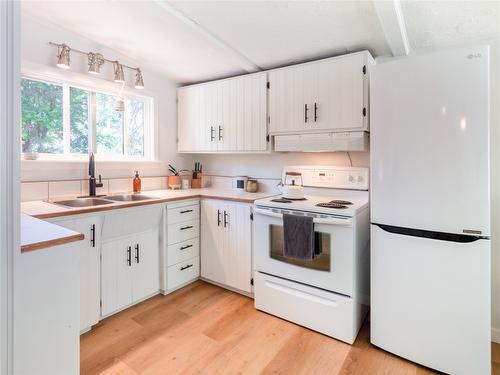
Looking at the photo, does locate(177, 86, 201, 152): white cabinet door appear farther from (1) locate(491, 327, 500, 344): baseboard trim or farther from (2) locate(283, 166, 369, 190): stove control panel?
(1) locate(491, 327, 500, 344): baseboard trim

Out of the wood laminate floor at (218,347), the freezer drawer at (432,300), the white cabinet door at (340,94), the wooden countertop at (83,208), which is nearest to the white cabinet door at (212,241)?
the wooden countertop at (83,208)

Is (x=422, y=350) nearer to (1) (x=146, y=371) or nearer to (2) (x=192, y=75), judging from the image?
(1) (x=146, y=371)

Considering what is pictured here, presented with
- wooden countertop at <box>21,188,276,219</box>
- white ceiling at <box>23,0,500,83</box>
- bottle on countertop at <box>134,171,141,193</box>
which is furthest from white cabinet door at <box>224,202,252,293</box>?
white ceiling at <box>23,0,500,83</box>

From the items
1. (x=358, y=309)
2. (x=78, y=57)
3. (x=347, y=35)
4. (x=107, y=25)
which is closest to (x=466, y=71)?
(x=347, y=35)

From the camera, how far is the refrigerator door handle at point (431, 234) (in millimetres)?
1538

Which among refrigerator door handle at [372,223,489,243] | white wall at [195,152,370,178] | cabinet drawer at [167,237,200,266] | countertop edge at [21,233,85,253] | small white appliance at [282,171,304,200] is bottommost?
cabinet drawer at [167,237,200,266]

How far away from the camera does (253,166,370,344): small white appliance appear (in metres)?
1.92

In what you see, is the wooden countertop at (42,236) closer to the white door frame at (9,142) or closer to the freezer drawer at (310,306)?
the white door frame at (9,142)

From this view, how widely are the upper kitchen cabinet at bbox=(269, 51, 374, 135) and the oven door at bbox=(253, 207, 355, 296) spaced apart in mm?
797

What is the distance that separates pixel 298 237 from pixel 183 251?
3.91ft

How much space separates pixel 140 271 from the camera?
2.37 metres

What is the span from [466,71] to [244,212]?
177cm

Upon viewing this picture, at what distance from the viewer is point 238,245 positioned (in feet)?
8.42

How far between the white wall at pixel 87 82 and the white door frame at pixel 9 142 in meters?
1.51
